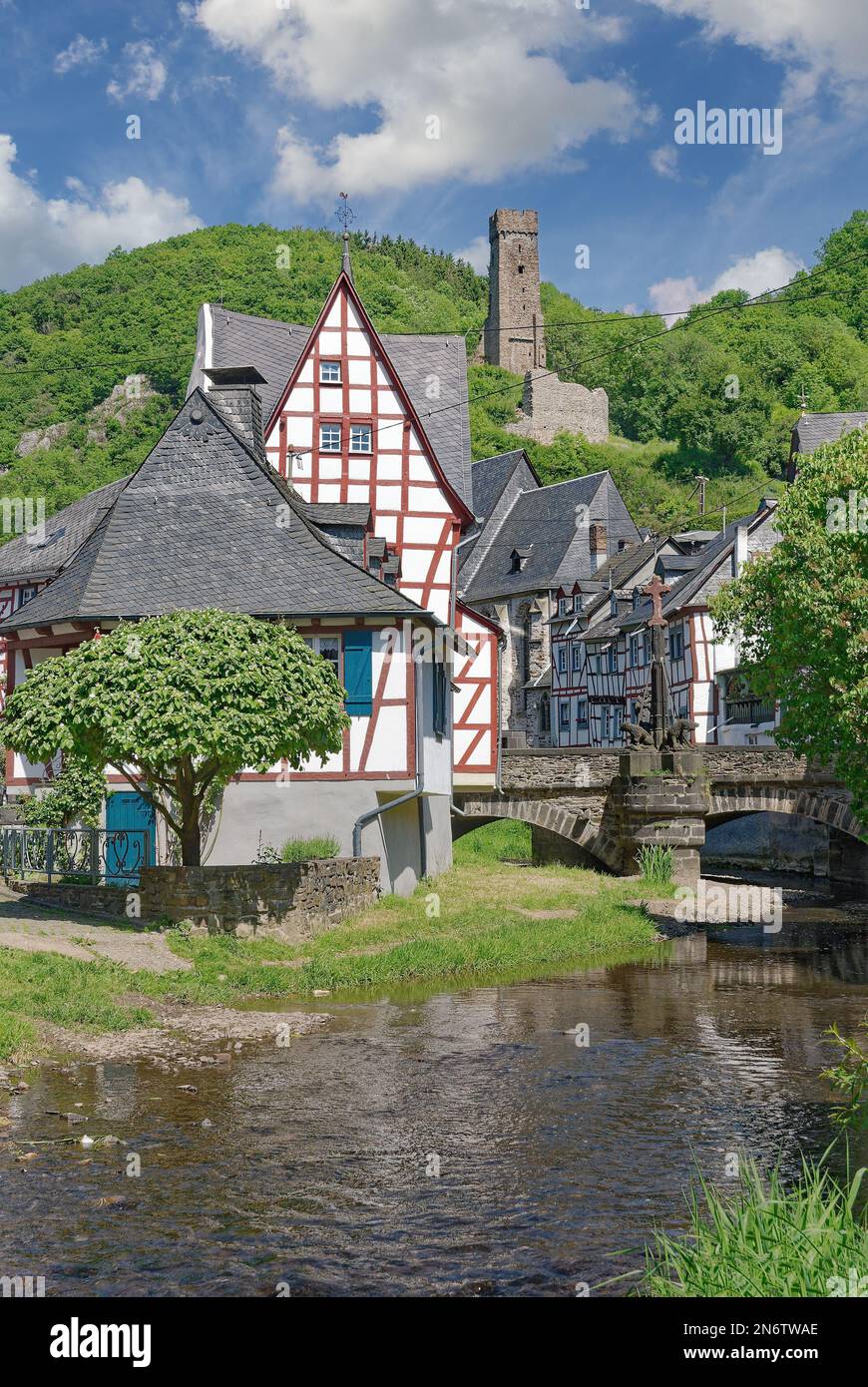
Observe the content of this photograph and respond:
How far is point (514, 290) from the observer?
387 feet

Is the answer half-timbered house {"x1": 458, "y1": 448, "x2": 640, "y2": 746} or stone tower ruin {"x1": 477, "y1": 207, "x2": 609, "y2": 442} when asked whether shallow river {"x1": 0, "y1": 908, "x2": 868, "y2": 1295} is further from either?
stone tower ruin {"x1": 477, "y1": 207, "x2": 609, "y2": 442}

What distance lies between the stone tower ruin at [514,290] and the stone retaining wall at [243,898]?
10302 cm

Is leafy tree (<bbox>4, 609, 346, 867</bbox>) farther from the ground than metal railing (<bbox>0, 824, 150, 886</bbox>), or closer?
farther from the ground

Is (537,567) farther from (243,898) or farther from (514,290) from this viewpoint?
(514,290)

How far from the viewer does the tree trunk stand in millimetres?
19703

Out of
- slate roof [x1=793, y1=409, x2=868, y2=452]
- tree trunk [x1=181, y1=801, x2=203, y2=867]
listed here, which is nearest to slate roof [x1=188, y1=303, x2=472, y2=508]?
tree trunk [x1=181, y1=801, x2=203, y2=867]

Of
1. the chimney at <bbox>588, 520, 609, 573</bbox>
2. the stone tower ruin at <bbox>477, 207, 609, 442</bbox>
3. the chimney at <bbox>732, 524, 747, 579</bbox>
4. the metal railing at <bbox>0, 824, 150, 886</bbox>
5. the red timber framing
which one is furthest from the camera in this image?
the stone tower ruin at <bbox>477, 207, 609, 442</bbox>

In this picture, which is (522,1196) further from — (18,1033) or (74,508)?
(74,508)

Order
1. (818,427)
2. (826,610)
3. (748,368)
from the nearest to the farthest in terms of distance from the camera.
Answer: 1. (826,610)
2. (818,427)
3. (748,368)

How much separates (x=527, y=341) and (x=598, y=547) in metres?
62.5

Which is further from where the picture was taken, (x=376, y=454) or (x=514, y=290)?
(x=514, y=290)

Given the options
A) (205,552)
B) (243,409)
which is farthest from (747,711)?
(205,552)

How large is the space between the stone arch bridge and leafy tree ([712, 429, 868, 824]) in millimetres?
8398

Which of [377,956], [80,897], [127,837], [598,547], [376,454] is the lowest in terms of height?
[377,956]
